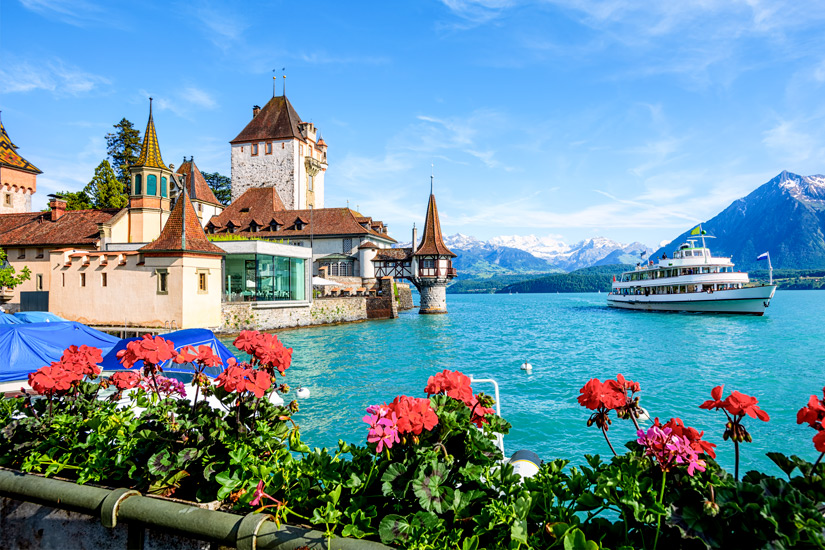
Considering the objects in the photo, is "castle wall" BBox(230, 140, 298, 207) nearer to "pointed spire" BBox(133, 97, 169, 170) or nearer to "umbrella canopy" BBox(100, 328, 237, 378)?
"pointed spire" BBox(133, 97, 169, 170)

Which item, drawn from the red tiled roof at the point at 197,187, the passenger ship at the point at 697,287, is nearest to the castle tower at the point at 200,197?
the red tiled roof at the point at 197,187

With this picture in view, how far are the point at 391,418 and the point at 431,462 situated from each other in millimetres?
324

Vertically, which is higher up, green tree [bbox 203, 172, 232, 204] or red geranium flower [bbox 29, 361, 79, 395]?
green tree [bbox 203, 172, 232, 204]

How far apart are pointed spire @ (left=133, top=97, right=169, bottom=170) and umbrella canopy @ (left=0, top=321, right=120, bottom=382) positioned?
2641 centimetres

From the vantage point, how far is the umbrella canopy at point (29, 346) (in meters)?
10.9

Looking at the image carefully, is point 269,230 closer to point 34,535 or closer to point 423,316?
point 423,316

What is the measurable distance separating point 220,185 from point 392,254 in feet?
144

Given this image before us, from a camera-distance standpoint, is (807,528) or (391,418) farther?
(391,418)

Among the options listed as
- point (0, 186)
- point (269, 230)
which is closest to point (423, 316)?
point (269, 230)

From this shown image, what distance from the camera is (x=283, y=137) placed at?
7150cm

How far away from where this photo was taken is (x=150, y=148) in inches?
1385

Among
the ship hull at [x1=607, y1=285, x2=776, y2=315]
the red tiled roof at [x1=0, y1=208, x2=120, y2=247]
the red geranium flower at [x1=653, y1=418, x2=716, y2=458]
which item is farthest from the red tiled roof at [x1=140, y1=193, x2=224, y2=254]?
the ship hull at [x1=607, y1=285, x2=776, y2=315]

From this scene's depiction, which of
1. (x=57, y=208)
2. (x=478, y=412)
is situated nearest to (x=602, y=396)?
(x=478, y=412)

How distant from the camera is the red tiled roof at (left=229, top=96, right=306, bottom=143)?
7200 cm
